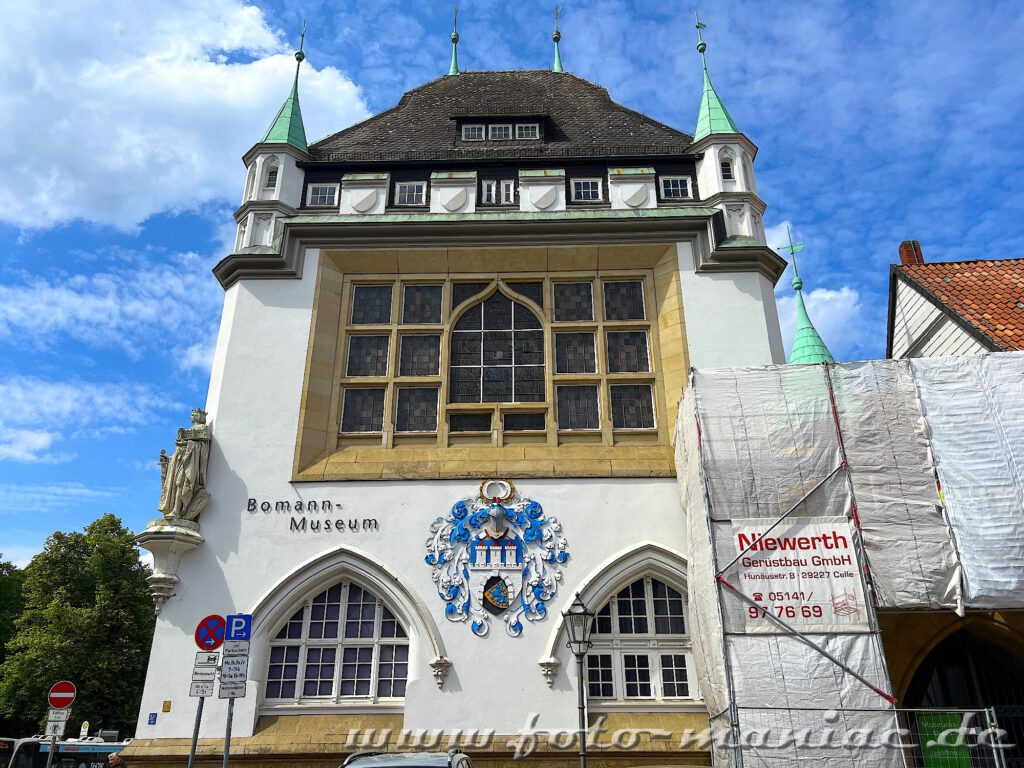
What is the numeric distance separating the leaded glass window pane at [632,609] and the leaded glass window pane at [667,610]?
19 centimetres

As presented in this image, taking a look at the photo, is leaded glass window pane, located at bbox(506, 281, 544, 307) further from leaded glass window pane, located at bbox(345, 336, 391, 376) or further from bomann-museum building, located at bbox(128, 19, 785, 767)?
leaded glass window pane, located at bbox(345, 336, 391, 376)

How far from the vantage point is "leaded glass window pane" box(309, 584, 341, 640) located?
1288 centimetres

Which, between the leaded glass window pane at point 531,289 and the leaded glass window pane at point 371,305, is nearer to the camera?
the leaded glass window pane at point 371,305

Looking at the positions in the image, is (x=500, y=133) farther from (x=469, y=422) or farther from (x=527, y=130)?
(x=469, y=422)

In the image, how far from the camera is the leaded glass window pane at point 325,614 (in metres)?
12.9

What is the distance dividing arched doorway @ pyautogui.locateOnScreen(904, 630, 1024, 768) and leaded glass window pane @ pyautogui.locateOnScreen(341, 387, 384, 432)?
375 inches

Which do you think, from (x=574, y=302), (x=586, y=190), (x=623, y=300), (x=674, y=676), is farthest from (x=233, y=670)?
(x=586, y=190)

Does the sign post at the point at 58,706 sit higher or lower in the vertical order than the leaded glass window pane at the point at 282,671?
lower

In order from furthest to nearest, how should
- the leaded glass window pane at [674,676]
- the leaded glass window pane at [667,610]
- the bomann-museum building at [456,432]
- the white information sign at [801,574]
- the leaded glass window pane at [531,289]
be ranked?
the leaded glass window pane at [531,289]
the leaded glass window pane at [667,610]
the leaded glass window pane at [674,676]
the bomann-museum building at [456,432]
the white information sign at [801,574]

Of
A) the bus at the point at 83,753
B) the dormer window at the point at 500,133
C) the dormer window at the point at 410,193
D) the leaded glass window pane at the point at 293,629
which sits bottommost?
the bus at the point at 83,753

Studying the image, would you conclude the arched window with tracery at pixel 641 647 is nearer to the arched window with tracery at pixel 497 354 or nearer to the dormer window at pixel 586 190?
the arched window with tracery at pixel 497 354

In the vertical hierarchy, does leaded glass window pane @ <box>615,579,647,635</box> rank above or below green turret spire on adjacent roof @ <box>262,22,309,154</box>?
below

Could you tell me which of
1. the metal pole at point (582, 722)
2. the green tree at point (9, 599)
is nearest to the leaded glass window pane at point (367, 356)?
the metal pole at point (582, 722)

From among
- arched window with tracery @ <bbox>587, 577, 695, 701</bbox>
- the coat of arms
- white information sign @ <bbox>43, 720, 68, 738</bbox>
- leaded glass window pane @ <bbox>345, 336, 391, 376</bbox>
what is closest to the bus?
white information sign @ <bbox>43, 720, 68, 738</bbox>
